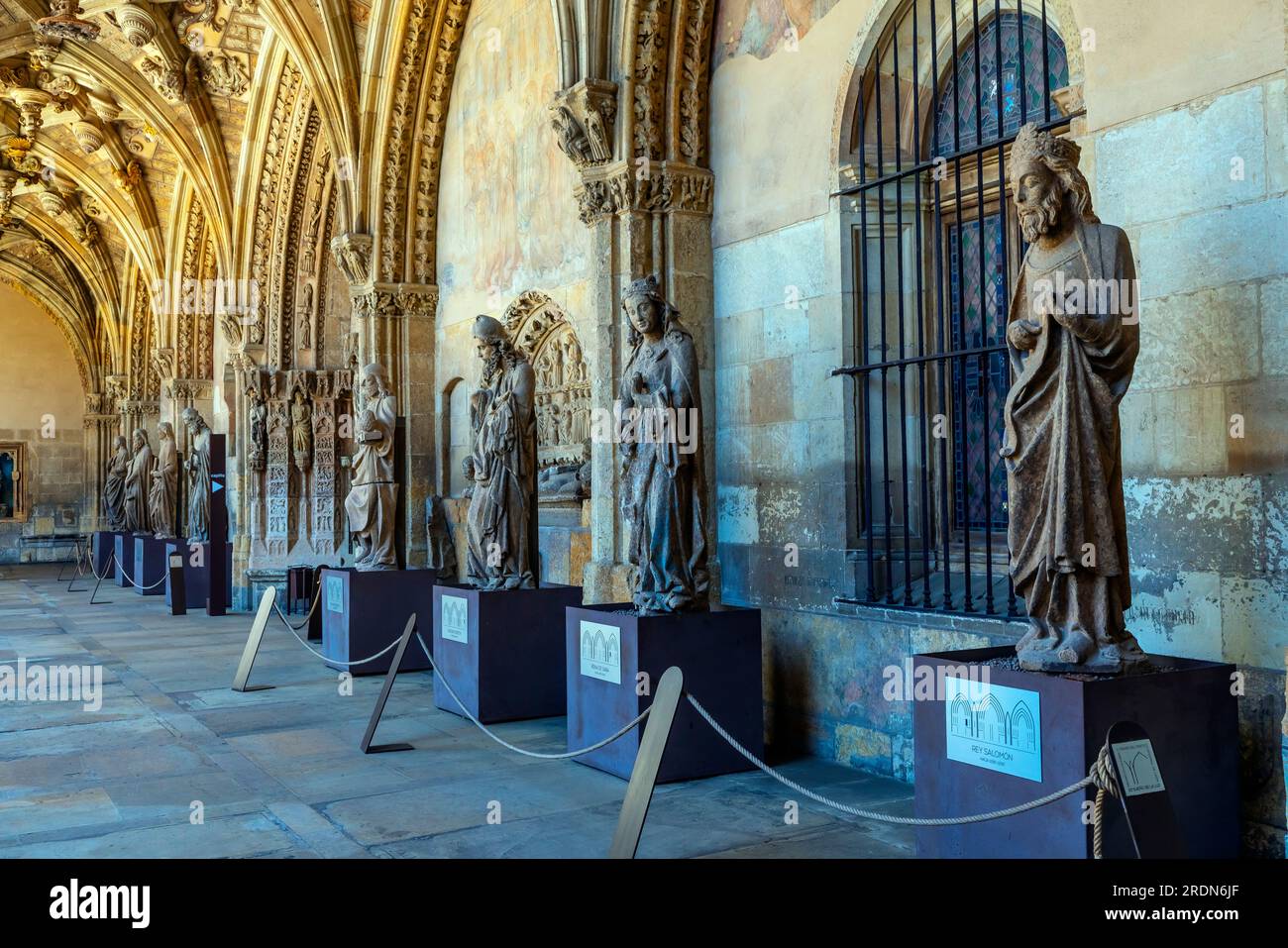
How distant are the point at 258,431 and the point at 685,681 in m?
11.3

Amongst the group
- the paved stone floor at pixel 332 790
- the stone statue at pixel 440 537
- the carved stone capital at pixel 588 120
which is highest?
the carved stone capital at pixel 588 120

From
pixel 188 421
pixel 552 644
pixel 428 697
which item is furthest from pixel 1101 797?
pixel 188 421

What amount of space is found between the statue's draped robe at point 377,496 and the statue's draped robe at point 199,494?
7.82 m

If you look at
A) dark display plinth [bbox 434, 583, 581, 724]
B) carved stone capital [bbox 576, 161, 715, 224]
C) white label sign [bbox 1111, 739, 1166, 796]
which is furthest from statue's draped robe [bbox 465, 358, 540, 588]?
white label sign [bbox 1111, 739, 1166, 796]

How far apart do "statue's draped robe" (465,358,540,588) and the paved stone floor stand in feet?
3.59

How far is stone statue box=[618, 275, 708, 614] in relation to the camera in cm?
635

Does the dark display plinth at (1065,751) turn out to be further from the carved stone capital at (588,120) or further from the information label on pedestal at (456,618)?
the carved stone capital at (588,120)

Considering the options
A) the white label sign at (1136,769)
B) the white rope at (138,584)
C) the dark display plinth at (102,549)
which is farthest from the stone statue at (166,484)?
the white label sign at (1136,769)

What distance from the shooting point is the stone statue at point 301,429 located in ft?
52.7

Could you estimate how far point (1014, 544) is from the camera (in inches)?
171

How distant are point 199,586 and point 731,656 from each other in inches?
508

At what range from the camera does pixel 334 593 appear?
10578mm

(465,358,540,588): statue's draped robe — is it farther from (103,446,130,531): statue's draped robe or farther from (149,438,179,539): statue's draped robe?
(103,446,130,531): statue's draped robe

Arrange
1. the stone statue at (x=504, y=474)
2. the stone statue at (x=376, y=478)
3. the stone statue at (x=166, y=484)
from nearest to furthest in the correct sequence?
the stone statue at (x=504, y=474)
the stone statue at (x=376, y=478)
the stone statue at (x=166, y=484)
